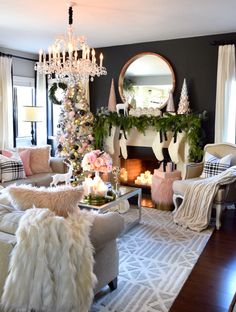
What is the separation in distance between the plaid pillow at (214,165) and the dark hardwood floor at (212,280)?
924 millimetres

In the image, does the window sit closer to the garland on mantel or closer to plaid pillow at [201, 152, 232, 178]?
the garland on mantel

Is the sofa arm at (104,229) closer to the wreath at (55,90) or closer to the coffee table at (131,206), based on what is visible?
the coffee table at (131,206)

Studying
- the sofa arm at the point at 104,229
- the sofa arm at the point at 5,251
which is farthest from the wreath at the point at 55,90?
the sofa arm at the point at 5,251

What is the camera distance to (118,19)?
4.24 m

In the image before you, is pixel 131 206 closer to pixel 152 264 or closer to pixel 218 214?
pixel 218 214

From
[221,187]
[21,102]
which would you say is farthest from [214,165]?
[21,102]

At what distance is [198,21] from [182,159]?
6.99ft

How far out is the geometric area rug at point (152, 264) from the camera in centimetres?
258

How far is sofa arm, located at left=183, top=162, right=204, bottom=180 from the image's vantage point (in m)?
4.78

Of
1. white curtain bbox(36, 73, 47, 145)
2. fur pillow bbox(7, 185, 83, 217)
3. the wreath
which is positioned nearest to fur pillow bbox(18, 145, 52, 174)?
the wreath

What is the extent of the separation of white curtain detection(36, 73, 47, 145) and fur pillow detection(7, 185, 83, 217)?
5.04 meters

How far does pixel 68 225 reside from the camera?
205 centimetres

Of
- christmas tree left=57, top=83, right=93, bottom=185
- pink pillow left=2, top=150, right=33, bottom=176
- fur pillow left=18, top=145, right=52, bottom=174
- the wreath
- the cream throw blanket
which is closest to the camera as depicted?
the cream throw blanket

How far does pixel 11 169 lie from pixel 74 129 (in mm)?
1118
